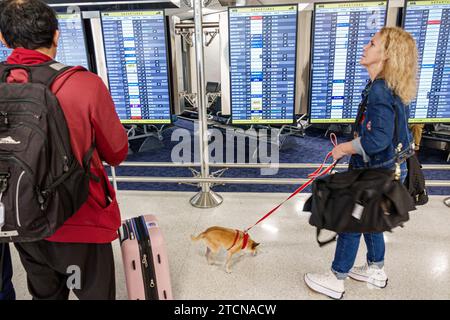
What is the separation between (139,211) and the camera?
3.22m

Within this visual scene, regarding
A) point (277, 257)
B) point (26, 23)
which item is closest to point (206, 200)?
point (277, 257)

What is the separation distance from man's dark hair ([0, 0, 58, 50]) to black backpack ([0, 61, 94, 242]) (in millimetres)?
99

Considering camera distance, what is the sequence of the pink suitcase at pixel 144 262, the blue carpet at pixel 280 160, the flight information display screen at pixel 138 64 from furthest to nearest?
the blue carpet at pixel 280 160, the flight information display screen at pixel 138 64, the pink suitcase at pixel 144 262

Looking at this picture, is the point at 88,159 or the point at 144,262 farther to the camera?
the point at 144,262

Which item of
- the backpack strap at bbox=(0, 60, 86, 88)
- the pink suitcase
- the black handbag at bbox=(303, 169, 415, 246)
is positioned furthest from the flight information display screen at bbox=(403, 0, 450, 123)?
the backpack strap at bbox=(0, 60, 86, 88)

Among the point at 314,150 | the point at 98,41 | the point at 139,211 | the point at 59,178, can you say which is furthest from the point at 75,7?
the point at 314,150

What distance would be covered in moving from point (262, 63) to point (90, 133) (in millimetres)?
Answer: 1929

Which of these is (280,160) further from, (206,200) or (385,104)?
(385,104)

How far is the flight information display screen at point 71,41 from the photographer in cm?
295

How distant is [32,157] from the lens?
1098mm

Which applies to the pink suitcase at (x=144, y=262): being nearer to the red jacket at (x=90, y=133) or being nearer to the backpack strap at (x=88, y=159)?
the red jacket at (x=90, y=133)

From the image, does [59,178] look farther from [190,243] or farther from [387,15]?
[387,15]

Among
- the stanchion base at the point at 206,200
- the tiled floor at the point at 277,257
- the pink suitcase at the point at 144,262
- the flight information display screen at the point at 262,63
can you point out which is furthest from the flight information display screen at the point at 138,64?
the pink suitcase at the point at 144,262

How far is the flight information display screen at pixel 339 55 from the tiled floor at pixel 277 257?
3.20 ft
